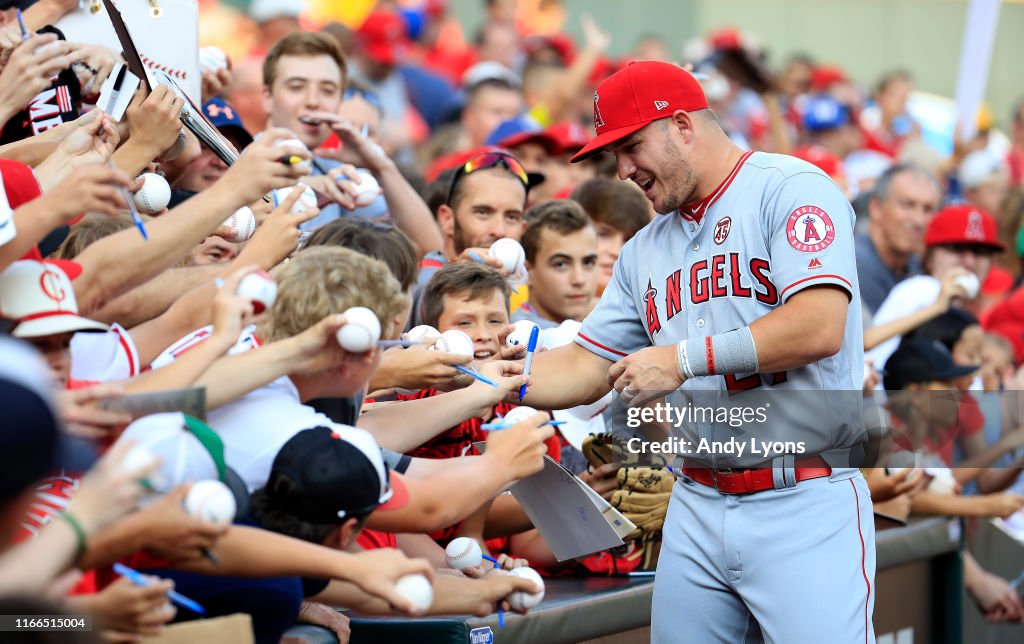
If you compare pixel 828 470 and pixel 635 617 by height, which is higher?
pixel 828 470

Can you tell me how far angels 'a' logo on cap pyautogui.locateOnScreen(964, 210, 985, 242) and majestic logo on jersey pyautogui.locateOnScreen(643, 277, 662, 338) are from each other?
4236 mm

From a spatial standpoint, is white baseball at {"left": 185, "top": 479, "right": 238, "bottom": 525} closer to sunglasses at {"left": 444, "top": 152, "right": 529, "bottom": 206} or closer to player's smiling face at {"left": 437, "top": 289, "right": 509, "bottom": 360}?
player's smiling face at {"left": 437, "top": 289, "right": 509, "bottom": 360}

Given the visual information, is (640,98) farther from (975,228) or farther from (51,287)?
(975,228)

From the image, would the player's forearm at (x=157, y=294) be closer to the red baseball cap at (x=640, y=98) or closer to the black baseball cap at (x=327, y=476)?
the black baseball cap at (x=327, y=476)

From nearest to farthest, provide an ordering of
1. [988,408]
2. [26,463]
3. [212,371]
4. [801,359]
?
1. [26,463]
2. [212,371]
3. [801,359]
4. [988,408]

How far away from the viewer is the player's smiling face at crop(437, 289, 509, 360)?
14.5 ft

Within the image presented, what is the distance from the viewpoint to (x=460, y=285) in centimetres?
449

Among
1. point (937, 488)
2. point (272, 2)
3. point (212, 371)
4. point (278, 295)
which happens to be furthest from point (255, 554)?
point (272, 2)

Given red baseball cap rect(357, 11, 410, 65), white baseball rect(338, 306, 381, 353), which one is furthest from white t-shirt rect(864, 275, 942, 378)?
red baseball cap rect(357, 11, 410, 65)

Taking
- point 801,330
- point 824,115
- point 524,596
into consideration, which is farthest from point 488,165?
point 824,115

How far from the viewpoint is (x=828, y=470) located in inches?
146

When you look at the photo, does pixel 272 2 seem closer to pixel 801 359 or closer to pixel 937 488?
pixel 937 488

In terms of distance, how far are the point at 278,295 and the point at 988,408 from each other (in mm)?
4231

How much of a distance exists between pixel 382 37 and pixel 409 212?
538cm
